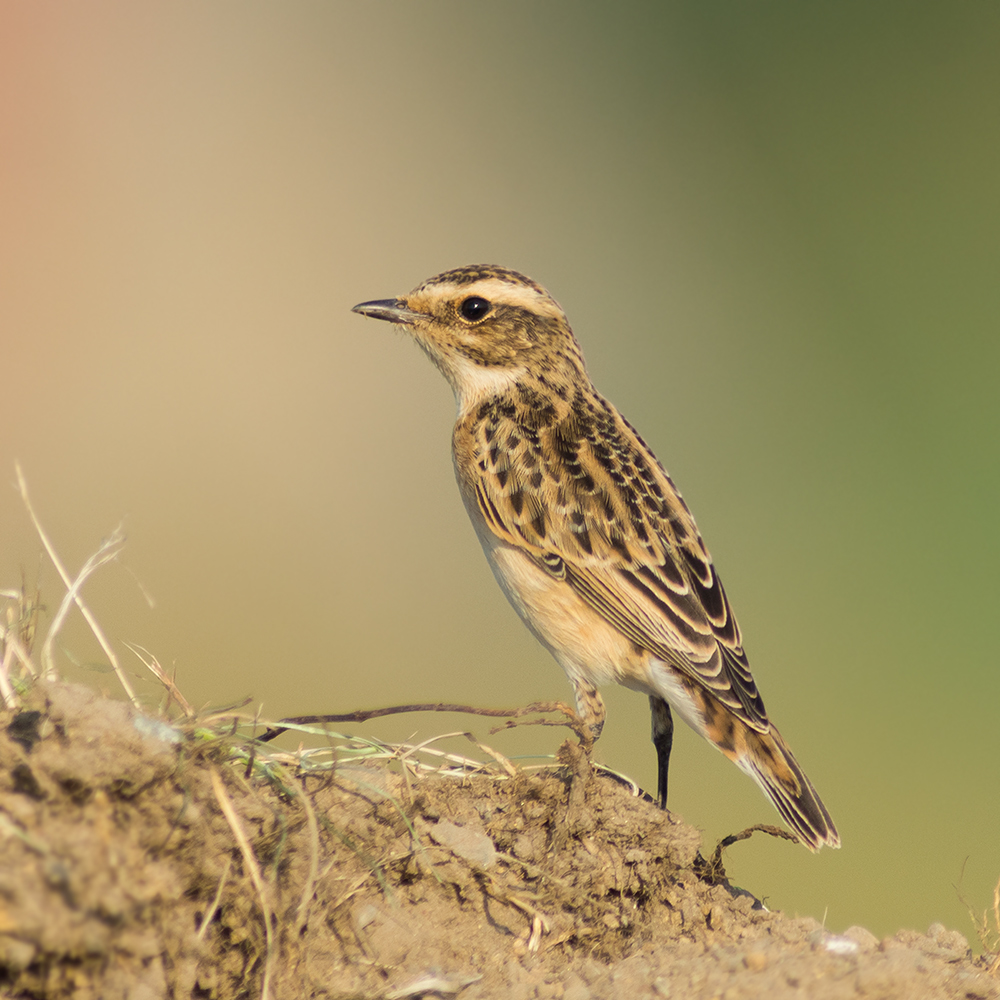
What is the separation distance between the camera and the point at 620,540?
5.65m

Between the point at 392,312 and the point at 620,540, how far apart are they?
2.11 metres

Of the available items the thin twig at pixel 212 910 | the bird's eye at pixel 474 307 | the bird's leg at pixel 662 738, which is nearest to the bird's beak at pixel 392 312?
the bird's eye at pixel 474 307

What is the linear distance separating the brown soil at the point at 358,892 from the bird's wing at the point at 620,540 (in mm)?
1363

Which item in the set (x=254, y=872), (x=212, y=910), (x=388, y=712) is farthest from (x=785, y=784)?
(x=212, y=910)

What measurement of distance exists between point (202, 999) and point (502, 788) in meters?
1.41

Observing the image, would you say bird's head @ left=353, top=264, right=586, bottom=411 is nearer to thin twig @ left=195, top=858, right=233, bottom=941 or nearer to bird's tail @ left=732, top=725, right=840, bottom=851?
bird's tail @ left=732, top=725, right=840, bottom=851

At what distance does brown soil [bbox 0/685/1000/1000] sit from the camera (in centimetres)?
254

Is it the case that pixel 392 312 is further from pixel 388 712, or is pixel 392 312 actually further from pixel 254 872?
pixel 254 872

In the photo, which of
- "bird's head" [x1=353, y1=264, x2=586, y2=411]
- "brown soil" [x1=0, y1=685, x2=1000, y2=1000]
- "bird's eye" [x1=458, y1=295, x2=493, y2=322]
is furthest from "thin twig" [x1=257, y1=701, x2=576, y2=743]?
"bird's eye" [x1=458, y1=295, x2=493, y2=322]

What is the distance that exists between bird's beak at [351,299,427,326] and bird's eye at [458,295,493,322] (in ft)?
0.81

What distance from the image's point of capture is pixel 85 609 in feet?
12.1

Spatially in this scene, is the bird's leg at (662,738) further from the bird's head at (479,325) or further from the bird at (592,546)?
the bird's head at (479,325)

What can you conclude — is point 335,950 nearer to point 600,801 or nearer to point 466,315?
point 600,801

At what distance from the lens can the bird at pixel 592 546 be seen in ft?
17.4
